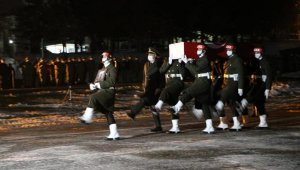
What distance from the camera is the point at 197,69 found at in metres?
13.9

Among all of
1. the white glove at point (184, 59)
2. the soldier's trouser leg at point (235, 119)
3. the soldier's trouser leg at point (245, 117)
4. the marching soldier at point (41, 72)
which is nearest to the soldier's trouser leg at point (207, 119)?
the soldier's trouser leg at point (235, 119)

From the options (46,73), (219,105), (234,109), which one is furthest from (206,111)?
(46,73)

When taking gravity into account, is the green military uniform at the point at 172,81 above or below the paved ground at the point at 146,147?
above

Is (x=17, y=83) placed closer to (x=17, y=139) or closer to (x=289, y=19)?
(x=17, y=139)

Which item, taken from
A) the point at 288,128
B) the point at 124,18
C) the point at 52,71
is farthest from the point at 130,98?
the point at 124,18

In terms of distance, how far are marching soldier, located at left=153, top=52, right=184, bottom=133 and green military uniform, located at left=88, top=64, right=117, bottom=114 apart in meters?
1.61

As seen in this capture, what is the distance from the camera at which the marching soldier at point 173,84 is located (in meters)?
14.2

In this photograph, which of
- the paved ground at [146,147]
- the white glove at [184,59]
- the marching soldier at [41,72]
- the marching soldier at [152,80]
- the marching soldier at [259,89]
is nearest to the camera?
the paved ground at [146,147]

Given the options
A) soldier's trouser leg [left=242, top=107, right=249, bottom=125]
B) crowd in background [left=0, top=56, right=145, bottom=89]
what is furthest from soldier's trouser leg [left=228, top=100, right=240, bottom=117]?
crowd in background [left=0, top=56, right=145, bottom=89]

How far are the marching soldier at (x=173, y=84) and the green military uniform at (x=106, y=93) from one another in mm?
1606

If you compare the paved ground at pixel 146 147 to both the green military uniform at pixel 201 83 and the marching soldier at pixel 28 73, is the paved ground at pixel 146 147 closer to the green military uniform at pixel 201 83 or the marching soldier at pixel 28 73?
the green military uniform at pixel 201 83

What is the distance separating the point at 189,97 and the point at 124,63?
2270cm

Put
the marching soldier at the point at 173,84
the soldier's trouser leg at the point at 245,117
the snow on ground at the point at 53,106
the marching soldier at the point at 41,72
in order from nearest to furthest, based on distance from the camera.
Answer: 1. the marching soldier at the point at 173,84
2. the soldier's trouser leg at the point at 245,117
3. the snow on ground at the point at 53,106
4. the marching soldier at the point at 41,72

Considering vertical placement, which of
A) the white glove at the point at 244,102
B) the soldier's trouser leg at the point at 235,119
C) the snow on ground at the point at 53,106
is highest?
the white glove at the point at 244,102
